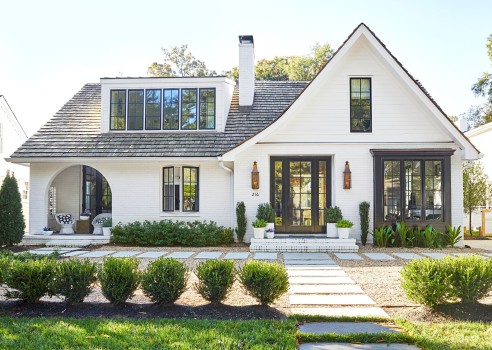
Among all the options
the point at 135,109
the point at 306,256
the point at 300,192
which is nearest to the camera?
the point at 306,256

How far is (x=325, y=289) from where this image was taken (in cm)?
779

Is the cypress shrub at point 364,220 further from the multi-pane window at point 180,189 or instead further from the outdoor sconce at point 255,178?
the multi-pane window at point 180,189

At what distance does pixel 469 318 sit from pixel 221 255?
7.32m

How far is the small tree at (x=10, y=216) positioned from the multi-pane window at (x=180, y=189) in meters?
4.66

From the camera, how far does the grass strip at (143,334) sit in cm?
480

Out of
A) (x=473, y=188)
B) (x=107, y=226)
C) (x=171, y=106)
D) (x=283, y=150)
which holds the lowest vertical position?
(x=107, y=226)

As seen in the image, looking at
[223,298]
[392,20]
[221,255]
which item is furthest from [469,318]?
[392,20]

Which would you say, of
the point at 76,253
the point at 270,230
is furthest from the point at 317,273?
the point at 76,253

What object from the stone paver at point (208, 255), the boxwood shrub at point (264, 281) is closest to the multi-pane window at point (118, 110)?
the stone paver at point (208, 255)

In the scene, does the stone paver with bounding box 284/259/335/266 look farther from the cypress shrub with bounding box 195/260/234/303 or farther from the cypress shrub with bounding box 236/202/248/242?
the cypress shrub with bounding box 195/260/234/303

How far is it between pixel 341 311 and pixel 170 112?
39.2 ft

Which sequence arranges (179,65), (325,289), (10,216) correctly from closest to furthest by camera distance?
(325,289)
(10,216)
(179,65)

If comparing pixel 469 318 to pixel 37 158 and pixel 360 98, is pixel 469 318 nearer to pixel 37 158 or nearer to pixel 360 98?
pixel 360 98

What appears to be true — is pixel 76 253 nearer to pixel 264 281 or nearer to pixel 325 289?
pixel 325 289
